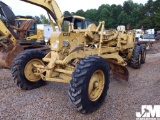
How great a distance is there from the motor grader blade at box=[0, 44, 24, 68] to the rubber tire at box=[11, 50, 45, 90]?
3046 mm

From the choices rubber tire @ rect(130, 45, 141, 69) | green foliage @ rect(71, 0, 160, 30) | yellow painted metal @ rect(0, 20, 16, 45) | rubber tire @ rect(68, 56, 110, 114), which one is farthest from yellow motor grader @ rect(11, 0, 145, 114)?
green foliage @ rect(71, 0, 160, 30)

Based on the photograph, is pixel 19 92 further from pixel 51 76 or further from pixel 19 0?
pixel 19 0

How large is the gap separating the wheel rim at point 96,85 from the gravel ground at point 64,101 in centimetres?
31

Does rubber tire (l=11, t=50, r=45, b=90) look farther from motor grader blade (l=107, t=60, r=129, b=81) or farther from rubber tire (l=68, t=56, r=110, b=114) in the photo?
motor grader blade (l=107, t=60, r=129, b=81)

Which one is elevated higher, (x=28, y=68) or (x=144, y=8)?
(x=144, y=8)

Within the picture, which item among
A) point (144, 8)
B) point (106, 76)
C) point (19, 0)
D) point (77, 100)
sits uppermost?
point (144, 8)

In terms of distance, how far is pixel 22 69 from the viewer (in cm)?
544

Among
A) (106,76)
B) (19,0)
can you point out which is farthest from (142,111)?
(19,0)

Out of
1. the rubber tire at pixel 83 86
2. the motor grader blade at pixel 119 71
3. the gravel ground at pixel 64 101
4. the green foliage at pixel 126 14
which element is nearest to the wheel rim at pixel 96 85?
the rubber tire at pixel 83 86

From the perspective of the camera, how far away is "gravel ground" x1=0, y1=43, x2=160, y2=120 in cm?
422

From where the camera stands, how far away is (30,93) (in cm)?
552

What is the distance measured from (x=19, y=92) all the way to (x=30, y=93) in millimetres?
341

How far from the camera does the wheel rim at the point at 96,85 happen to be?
14.7 ft

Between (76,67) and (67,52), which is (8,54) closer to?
(67,52)
